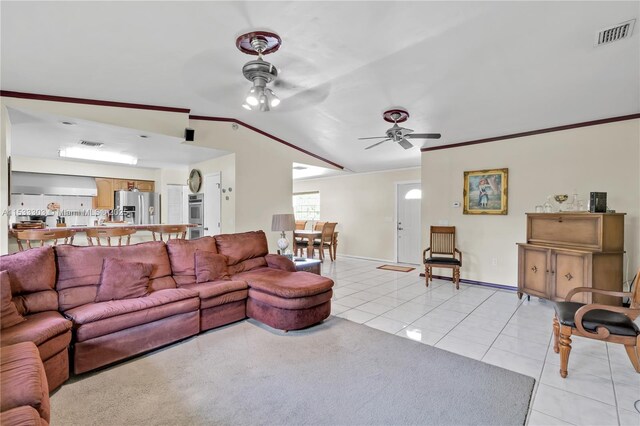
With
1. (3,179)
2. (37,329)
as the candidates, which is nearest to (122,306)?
(37,329)

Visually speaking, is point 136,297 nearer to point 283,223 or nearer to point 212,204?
point 283,223

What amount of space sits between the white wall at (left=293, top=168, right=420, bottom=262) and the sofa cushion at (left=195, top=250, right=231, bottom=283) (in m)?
5.03

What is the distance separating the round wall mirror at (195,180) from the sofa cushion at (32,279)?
363 cm

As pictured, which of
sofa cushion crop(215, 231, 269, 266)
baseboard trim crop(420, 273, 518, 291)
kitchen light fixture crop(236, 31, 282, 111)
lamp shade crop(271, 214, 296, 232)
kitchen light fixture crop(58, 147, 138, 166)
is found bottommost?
baseboard trim crop(420, 273, 518, 291)

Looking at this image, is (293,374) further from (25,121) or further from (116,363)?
(25,121)

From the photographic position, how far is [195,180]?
621 cm

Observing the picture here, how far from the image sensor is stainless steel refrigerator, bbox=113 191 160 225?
715 centimetres

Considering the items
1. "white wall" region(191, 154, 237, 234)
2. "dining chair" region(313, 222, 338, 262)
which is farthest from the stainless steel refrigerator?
"dining chair" region(313, 222, 338, 262)

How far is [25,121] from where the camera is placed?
371 centimetres

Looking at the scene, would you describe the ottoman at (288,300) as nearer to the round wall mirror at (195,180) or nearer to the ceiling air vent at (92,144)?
the round wall mirror at (195,180)

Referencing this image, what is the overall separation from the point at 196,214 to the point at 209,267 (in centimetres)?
292

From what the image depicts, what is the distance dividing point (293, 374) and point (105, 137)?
431cm

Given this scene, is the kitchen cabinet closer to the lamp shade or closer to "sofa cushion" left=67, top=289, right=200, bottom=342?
the lamp shade

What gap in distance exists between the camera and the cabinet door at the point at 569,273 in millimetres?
3596
